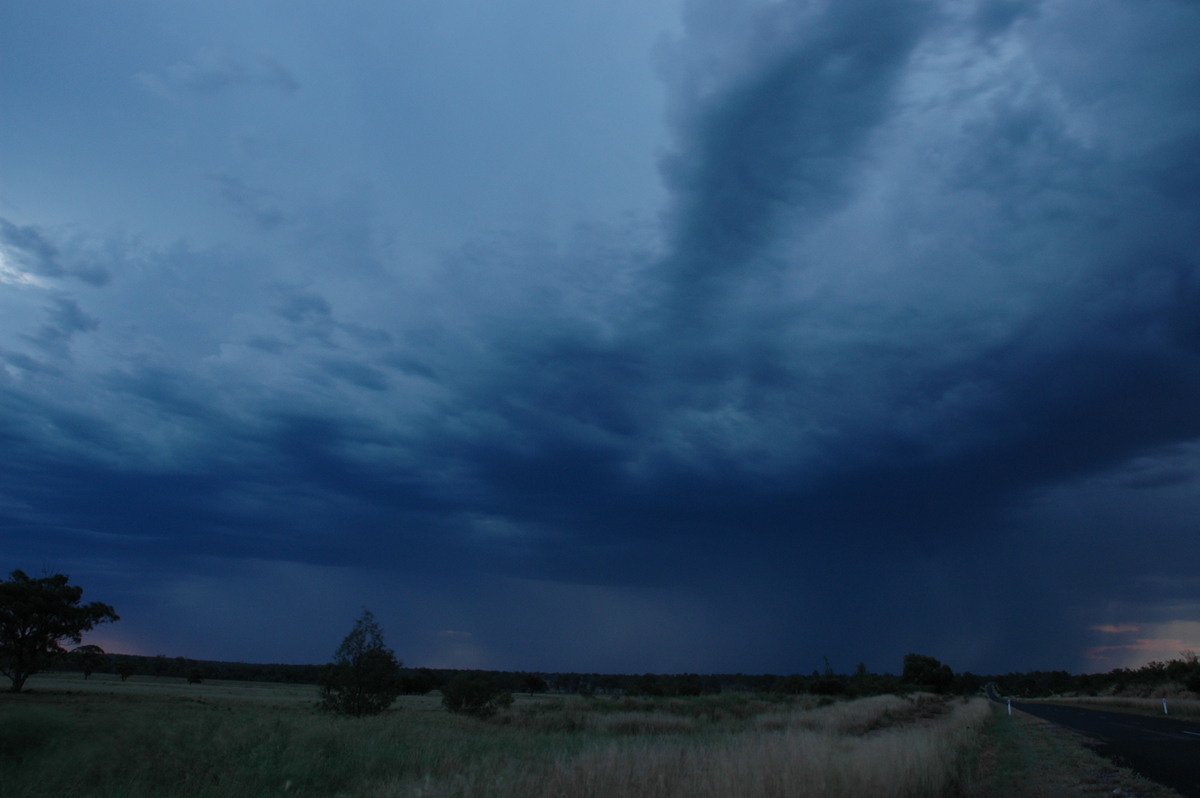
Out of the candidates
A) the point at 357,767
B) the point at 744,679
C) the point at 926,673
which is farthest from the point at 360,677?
the point at 744,679

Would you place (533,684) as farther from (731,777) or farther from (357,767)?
(731,777)

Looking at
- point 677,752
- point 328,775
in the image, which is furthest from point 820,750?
point 328,775

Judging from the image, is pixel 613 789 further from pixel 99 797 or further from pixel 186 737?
pixel 186 737

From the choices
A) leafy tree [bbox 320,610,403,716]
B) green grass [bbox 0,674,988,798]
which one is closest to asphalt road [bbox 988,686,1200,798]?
green grass [bbox 0,674,988,798]

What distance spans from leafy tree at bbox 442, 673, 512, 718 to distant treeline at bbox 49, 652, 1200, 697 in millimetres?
2935

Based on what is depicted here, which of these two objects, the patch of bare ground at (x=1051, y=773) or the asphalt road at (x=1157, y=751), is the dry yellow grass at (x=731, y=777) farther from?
the asphalt road at (x=1157, y=751)

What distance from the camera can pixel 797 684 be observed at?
3745 inches

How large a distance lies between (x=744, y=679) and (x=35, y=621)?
133278mm

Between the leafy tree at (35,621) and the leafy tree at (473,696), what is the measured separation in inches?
1188

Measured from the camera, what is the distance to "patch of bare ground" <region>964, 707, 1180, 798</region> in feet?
43.5

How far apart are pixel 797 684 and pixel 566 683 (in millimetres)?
70712

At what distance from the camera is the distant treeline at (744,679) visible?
230 feet

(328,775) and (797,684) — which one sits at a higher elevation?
(328,775)

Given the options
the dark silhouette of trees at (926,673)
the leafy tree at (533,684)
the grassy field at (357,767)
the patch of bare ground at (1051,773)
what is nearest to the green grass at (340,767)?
the grassy field at (357,767)
